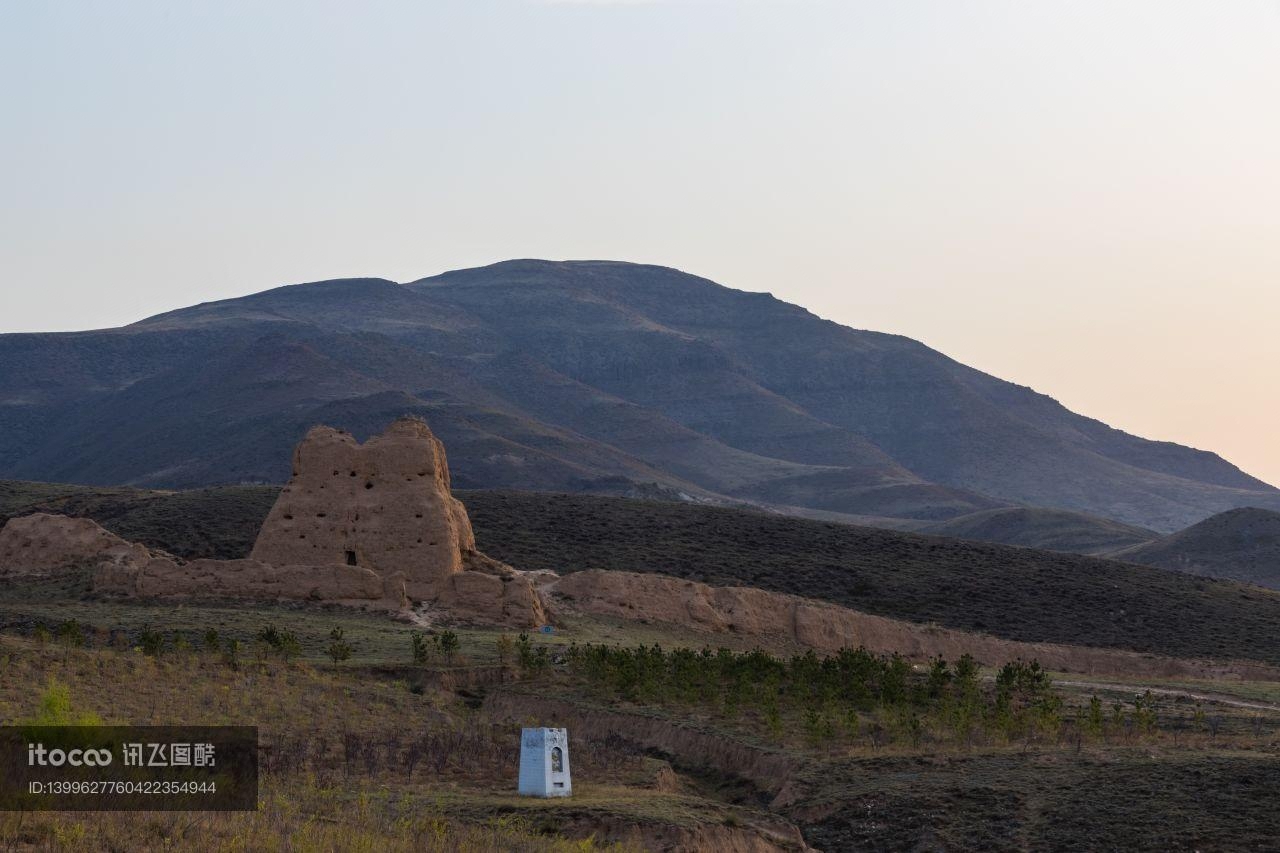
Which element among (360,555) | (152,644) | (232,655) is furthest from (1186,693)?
(152,644)

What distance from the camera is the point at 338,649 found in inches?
1330

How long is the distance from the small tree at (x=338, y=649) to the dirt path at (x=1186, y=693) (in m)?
18.2

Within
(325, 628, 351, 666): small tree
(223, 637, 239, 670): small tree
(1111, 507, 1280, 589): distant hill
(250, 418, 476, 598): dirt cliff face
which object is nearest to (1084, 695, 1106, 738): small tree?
(325, 628, 351, 666): small tree

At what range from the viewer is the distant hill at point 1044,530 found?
424 feet

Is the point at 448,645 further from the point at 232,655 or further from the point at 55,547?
the point at 55,547

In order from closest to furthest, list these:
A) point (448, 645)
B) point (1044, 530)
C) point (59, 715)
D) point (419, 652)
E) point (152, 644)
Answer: point (59, 715)
point (152, 644)
point (419, 652)
point (448, 645)
point (1044, 530)

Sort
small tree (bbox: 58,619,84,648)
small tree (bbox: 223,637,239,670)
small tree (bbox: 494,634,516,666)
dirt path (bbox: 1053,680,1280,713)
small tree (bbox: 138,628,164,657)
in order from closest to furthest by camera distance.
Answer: small tree (bbox: 223,637,239,670) < small tree (bbox: 138,628,164,657) < small tree (bbox: 58,619,84,648) < small tree (bbox: 494,634,516,666) < dirt path (bbox: 1053,680,1280,713)

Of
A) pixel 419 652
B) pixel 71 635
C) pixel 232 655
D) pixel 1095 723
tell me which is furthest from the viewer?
pixel 419 652

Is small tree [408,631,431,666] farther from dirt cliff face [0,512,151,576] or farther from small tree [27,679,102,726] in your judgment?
dirt cliff face [0,512,151,576]

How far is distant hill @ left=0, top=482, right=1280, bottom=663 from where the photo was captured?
60.9m

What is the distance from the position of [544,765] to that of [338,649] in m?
11.2

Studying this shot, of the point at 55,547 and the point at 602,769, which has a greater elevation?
the point at 55,547

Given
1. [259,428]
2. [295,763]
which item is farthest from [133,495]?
[259,428]

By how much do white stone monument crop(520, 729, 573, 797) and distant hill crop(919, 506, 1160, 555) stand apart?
104767 millimetres
